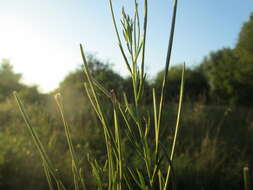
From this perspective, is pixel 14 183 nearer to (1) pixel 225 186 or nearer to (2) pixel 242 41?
(1) pixel 225 186

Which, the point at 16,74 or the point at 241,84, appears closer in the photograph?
the point at 241,84

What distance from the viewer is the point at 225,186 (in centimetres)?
247

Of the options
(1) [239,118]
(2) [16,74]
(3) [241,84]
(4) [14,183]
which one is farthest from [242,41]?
(2) [16,74]

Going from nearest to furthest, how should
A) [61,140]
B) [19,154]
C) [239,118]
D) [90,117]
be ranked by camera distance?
[19,154] < [61,140] < [90,117] < [239,118]

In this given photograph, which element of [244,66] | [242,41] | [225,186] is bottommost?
[225,186]

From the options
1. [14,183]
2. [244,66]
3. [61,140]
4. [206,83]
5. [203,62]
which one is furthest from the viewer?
[203,62]

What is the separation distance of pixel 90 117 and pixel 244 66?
11158 mm

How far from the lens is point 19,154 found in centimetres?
240

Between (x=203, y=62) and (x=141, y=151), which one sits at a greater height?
(x=203, y=62)

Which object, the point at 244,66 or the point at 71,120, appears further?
the point at 244,66

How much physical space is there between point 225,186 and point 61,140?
1.80 meters

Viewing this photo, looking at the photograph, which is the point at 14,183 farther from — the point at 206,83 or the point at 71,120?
the point at 206,83

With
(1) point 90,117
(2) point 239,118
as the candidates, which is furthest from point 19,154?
(2) point 239,118

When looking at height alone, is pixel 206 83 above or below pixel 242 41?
below
